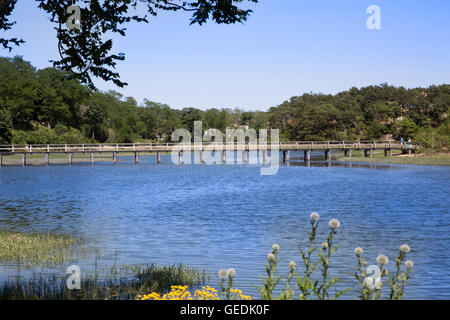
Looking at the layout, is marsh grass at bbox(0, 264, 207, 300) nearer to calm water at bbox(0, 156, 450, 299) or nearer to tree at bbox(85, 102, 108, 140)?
calm water at bbox(0, 156, 450, 299)

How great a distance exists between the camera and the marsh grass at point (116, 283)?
8.97 metres

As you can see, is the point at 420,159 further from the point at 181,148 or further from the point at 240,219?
the point at 240,219

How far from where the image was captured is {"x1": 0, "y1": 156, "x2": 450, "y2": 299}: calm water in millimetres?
14617

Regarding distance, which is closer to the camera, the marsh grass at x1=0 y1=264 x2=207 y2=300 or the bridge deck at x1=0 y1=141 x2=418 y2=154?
the marsh grass at x1=0 y1=264 x2=207 y2=300

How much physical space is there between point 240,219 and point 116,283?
43.0 feet

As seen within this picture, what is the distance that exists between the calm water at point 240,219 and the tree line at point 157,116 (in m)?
59.0

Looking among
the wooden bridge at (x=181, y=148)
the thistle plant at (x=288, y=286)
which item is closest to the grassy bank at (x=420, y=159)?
the wooden bridge at (x=181, y=148)

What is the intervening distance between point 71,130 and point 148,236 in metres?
101

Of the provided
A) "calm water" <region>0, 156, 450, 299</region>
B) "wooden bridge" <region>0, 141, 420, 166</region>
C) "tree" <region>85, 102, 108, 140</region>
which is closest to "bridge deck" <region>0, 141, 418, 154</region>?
"wooden bridge" <region>0, 141, 420, 166</region>

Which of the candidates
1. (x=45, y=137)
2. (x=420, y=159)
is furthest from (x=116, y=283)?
(x=45, y=137)

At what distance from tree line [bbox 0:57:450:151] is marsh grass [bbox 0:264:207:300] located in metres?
81.1
